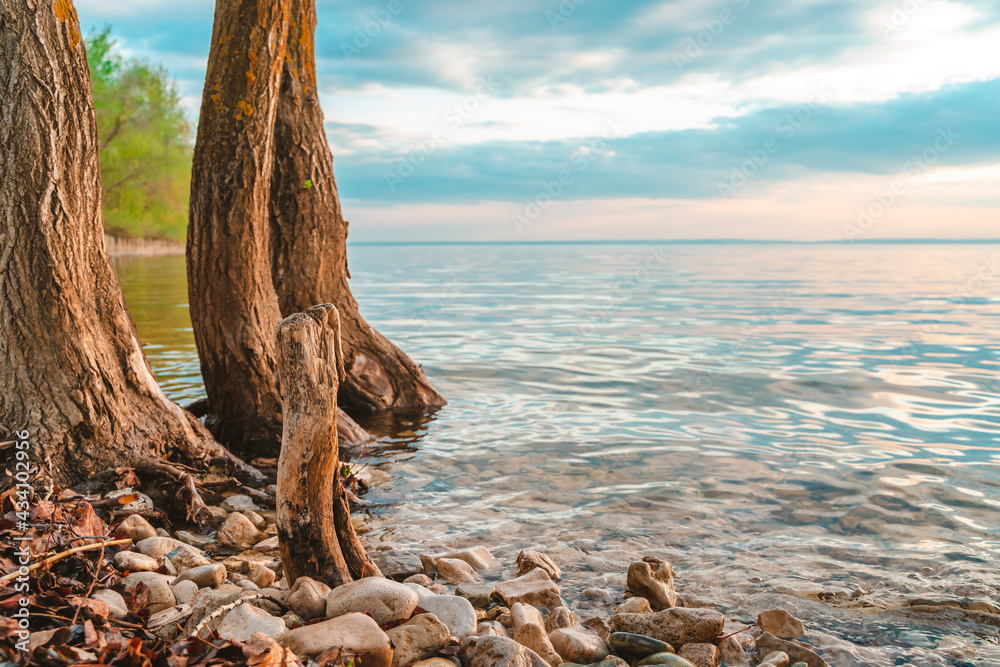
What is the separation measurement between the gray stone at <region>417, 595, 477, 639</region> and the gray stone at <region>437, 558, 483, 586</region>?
1.01 meters

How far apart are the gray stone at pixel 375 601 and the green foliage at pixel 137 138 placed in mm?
52789

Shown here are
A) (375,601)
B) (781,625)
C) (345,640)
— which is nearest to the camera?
(345,640)

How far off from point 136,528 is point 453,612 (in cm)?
257

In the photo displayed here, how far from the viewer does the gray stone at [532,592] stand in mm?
4949

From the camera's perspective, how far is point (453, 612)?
425 cm

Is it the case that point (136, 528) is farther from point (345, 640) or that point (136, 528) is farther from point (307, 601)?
point (345, 640)

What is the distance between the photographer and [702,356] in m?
15.6

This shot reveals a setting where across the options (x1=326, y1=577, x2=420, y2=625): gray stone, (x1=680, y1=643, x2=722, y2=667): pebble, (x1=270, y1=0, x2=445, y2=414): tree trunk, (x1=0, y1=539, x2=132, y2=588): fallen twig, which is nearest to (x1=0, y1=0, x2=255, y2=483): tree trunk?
(x1=0, y1=539, x2=132, y2=588): fallen twig

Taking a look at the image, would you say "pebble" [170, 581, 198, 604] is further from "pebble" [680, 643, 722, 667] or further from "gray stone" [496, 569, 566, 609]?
"pebble" [680, 643, 722, 667]

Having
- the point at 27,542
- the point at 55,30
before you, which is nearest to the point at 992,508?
the point at 27,542

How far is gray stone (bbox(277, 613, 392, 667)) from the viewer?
3574 millimetres

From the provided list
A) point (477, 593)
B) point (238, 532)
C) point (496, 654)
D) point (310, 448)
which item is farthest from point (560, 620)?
point (238, 532)

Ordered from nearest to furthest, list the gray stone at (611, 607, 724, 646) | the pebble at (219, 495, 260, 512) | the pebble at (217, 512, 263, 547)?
1. the gray stone at (611, 607, 724, 646)
2. the pebble at (217, 512, 263, 547)
3. the pebble at (219, 495, 260, 512)

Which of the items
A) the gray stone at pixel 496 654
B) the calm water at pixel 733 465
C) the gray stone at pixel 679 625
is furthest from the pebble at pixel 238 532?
the gray stone at pixel 679 625
